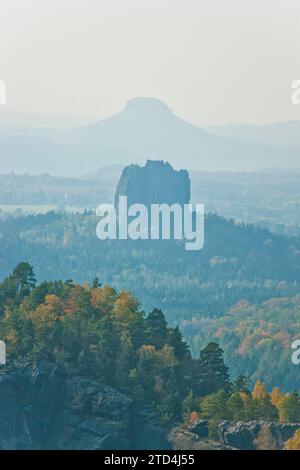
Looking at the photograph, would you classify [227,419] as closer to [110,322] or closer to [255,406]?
[255,406]

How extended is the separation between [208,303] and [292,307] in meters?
10.6

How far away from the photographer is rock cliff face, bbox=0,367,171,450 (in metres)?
75.7

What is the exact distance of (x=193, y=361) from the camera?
82562mm

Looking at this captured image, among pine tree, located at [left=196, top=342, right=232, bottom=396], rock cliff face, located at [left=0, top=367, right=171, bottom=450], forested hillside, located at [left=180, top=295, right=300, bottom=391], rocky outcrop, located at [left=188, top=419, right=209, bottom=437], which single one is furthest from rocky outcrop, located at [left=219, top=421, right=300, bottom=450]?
forested hillside, located at [left=180, top=295, right=300, bottom=391]

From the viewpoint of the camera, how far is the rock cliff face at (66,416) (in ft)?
248

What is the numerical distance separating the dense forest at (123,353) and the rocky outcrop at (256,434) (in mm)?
763

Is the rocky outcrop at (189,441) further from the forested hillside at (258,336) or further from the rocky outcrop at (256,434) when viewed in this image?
the forested hillside at (258,336)

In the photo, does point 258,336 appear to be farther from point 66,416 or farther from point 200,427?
point 200,427

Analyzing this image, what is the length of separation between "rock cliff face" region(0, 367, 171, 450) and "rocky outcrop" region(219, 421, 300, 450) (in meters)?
2.66

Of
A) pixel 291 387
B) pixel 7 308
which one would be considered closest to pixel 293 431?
pixel 7 308

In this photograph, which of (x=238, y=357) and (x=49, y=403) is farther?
Answer: (x=238, y=357)

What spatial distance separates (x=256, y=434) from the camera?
73.6 metres
